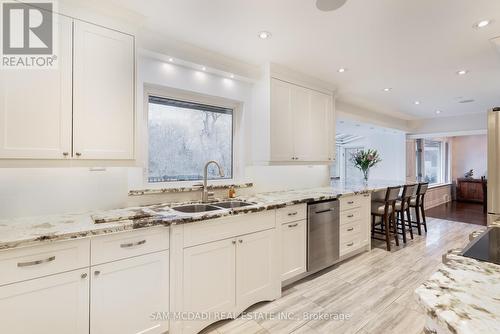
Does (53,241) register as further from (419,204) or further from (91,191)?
(419,204)

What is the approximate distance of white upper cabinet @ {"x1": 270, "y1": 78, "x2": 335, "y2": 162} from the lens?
307cm

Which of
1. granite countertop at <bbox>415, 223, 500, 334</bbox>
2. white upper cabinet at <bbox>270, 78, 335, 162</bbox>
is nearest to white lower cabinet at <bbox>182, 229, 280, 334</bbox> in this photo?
white upper cabinet at <bbox>270, 78, 335, 162</bbox>

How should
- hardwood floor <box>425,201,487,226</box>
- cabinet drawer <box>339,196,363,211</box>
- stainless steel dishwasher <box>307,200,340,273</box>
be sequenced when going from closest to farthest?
1. stainless steel dishwasher <box>307,200,340,273</box>
2. cabinet drawer <box>339,196,363,211</box>
3. hardwood floor <box>425,201,487,226</box>

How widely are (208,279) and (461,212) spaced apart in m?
7.57

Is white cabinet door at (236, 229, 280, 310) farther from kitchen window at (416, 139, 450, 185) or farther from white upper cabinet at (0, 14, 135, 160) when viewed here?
kitchen window at (416, 139, 450, 185)

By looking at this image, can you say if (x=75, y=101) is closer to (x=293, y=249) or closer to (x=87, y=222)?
(x=87, y=222)

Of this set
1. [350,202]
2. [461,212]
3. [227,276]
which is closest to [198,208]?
[227,276]

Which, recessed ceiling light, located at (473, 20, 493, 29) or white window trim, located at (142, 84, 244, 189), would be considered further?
white window trim, located at (142, 84, 244, 189)

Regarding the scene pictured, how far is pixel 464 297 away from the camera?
75cm

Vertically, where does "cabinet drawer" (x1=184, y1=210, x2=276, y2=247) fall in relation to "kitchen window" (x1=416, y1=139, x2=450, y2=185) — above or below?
below

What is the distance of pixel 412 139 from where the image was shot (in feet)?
22.5

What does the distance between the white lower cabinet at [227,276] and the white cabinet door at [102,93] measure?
3.31 feet

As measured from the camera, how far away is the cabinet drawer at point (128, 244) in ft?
5.09

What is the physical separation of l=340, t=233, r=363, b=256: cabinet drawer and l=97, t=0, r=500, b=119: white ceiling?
221 cm
